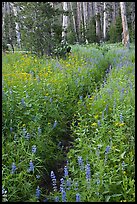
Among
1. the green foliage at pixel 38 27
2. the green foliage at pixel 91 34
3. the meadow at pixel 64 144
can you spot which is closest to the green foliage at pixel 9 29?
the green foliage at pixel 38 27

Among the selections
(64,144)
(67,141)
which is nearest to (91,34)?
(67,141)

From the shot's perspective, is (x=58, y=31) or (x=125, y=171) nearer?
(x=125, y=171)

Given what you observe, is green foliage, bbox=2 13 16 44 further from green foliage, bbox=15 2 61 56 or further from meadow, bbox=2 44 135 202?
meadow, bbox=2 44 135 202

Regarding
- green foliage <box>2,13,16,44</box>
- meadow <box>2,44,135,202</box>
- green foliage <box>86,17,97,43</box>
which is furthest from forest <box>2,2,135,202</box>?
green foliage <box>86,17,97,43</box>

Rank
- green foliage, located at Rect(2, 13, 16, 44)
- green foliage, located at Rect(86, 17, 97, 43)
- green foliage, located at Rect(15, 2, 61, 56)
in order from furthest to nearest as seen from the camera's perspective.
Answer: green foliage, located at Rect(86, 17, 97, 43) → green foliage, located at Rect(2, 13, 16, 44) → green foliage, located at Rect(15, 2, 61, 56)

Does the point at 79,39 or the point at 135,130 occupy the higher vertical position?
the point at 79,39

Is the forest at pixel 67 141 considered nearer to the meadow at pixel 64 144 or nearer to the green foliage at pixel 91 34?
the meadow at pixel 64 144

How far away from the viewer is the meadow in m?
2.97

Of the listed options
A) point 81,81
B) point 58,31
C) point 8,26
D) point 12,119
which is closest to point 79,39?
point 8,26

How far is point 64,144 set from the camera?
461 cm

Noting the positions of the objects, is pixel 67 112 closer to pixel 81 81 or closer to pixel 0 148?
pixel 81 81

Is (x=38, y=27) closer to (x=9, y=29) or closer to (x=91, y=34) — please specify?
(x=9, y=29)

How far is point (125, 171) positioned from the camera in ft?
10.6

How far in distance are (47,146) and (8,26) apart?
11.6m
